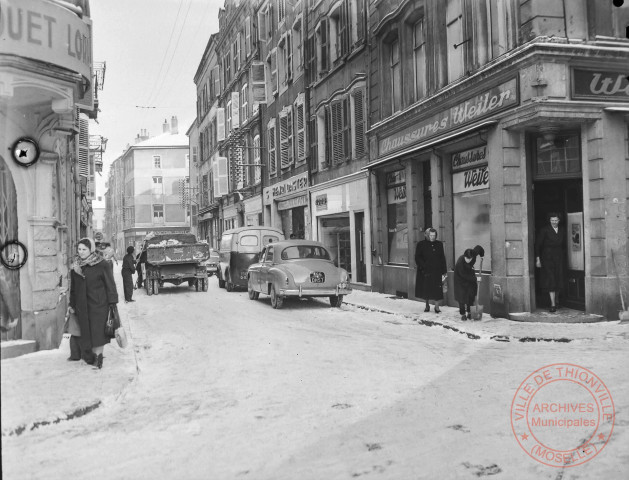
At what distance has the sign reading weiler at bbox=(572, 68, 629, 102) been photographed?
1023 centimetres

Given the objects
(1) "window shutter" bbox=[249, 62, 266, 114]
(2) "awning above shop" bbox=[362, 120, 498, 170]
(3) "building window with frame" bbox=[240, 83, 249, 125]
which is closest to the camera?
(2) "awning above shop" bbox=[362, 120, 498, 170]

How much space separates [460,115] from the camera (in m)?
12.6

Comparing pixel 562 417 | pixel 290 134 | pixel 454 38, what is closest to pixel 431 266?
pixel 454 38

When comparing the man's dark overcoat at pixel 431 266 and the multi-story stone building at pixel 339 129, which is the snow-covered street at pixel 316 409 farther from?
the multi-story stone building at pixel 339 129

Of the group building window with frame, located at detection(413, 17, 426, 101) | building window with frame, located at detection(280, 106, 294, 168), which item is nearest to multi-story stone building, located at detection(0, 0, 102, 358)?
building window with frame, located at detection(413, 17, 426, 101)

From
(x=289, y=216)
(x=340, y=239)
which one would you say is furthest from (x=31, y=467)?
(x=289, y=216)

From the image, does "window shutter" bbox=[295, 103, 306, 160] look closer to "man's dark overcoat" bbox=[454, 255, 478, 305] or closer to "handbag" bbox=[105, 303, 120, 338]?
"man's dark overcoat" bbox=[454, 255, 478, 305]

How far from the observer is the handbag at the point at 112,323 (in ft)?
20.6

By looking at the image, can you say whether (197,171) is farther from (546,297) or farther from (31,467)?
(31,467)

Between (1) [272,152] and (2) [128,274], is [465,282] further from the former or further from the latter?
(1) [272,152]

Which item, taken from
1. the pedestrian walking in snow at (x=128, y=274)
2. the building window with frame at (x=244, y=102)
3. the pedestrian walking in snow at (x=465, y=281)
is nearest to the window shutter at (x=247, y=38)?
the building window with frame at (x=244, y=102)

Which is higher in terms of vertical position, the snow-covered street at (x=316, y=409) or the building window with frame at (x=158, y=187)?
the building window with frame at (x=158, y=187)

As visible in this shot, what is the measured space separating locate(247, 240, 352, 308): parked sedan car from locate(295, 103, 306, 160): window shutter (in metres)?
9.54

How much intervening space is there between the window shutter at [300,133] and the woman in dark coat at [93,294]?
17881mm
